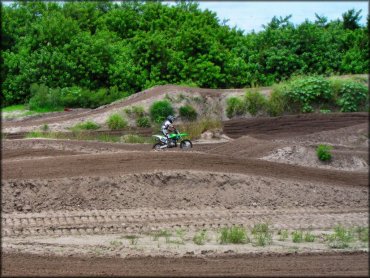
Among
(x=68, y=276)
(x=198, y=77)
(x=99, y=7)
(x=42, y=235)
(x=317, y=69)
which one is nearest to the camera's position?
(x=68, y=276)

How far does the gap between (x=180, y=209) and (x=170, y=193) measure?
0.73 meters

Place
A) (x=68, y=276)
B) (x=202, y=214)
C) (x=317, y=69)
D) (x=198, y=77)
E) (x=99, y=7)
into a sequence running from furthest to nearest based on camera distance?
(x=99, y=7)
(x=317, y=69)
(x=198, y=77)
(x=202, y=214)
(x=68, y=276)

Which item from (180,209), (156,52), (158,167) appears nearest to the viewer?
(180,209)

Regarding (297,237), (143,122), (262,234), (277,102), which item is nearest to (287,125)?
(277,102)

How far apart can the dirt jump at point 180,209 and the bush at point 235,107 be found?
905cm

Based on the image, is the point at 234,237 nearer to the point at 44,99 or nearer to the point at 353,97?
the point at 353,97

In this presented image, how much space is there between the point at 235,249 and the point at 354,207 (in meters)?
5.70

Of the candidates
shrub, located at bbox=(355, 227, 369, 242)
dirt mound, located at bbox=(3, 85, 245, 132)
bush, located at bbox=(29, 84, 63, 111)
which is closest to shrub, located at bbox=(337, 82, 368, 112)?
shrub, located at bbox=(355, 227, 369, 242)

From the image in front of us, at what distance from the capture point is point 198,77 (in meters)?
34.2

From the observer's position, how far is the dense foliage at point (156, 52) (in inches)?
1276

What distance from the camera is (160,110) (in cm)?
3050

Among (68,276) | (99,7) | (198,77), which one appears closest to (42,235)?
(68,276)

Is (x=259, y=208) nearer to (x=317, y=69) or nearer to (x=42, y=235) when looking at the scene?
(x=42, y=235)

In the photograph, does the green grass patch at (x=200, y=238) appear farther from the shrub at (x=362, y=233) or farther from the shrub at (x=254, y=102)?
the shrub at (x=254, y=102)
